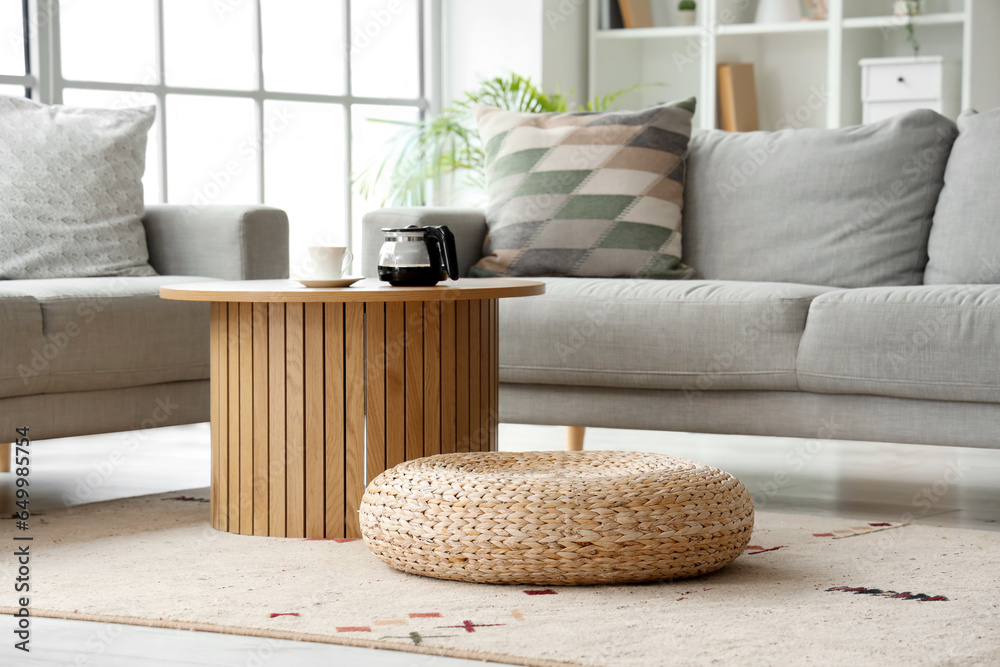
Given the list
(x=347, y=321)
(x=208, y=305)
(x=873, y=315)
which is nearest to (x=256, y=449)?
(x=347, y=321)

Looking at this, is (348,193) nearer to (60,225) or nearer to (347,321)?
(60,225)

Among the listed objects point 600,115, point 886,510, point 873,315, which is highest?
point 600,115

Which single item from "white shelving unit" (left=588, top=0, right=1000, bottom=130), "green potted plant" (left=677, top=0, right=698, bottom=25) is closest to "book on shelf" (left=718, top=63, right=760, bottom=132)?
"white shelving unit" (left=588, top=0, right=1000, bottom=130)

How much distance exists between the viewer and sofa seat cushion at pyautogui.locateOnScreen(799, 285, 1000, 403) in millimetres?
2436

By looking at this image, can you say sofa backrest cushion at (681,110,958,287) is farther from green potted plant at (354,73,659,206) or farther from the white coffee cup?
green potted plant at (354,73,659,206)

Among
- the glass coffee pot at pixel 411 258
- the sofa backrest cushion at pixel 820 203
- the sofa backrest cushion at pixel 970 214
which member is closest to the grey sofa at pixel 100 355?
the glass coffee pot at pixel 411 258

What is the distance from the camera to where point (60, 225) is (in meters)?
3.10

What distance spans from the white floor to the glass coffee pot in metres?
0.87

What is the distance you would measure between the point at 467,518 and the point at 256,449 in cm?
58

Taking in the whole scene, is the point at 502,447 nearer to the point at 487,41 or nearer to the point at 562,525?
the point at 562,525

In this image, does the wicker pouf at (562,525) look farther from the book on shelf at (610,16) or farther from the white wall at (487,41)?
the book on shelf at (610,16)

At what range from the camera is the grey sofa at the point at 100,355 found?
2.46 m

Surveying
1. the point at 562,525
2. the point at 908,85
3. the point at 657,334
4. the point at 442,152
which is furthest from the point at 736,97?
the point at 562,525

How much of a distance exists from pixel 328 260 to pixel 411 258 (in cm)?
16
